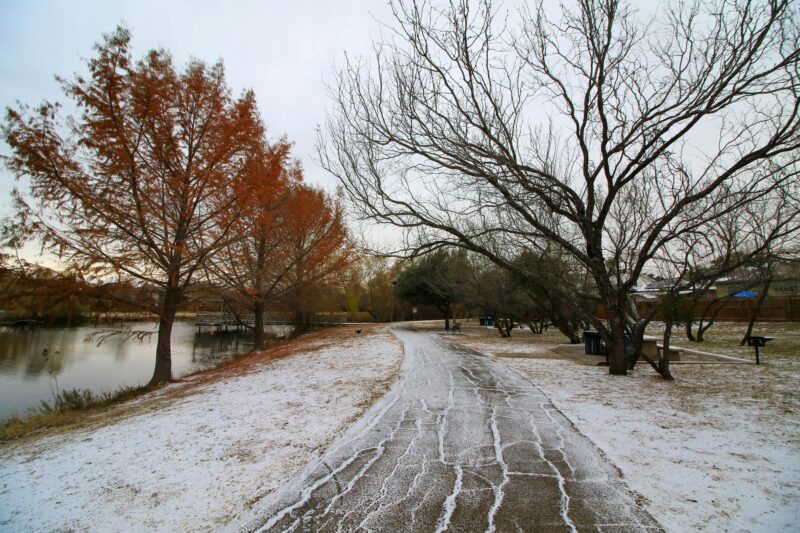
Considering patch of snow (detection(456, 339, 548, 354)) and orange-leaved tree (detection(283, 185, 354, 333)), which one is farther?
orange-leaved tree (detection(283, 185, 354, 333))

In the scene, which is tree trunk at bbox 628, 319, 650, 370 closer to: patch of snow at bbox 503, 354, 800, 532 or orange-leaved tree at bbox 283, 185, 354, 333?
patch of snow at bbox 503, 354, 800, 532

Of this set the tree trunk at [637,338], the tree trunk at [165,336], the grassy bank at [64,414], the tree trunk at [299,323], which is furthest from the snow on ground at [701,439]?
the tree trunk at [299,323]

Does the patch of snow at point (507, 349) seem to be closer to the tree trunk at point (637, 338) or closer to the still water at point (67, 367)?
the tree trunk at point (637, 338)

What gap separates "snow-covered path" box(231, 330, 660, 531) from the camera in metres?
2.93

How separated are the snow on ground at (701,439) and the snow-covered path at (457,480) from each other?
12.8 inches

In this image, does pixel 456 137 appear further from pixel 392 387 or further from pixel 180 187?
pixel 180 187

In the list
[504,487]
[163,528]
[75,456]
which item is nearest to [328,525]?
[163,528]

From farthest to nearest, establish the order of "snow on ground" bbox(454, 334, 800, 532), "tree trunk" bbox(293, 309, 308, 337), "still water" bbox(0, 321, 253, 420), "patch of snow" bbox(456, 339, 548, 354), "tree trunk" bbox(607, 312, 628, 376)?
1. "tree trunk" bbox(293, 309, 308, 337)
2. "patch of snow" bbox(456, 339, 548, 354)
3. "still water" bbox(0, 321, 253, 420)
4. "tree trunk" bbox(607, 312, 628, 376)
5. "snow on ground" bbox(454, 334, 800, 532)

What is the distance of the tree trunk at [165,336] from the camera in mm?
11070

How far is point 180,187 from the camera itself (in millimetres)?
9773

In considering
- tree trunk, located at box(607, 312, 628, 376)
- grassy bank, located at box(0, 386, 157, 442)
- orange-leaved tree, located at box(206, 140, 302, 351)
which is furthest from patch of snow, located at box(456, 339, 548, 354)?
grassy bank, located at box(0, 386, 157, 442)

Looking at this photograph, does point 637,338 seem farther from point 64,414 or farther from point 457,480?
point 64,414

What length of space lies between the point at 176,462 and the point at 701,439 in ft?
18.2

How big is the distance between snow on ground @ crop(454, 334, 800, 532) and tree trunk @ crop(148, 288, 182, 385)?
372 inches
